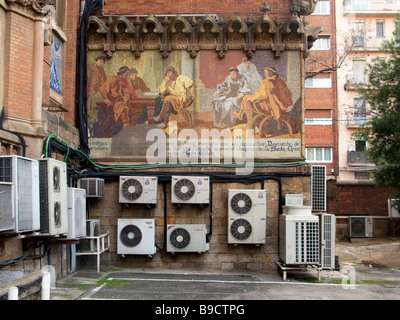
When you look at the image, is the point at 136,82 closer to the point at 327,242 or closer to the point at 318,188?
the point at 318,188

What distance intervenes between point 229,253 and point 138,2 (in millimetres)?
8239

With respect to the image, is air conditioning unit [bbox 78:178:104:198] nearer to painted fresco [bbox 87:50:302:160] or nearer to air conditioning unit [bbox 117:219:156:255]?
air conditioning unit [bbox 117:219:156:255]

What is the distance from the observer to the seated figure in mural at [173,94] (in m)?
14.1

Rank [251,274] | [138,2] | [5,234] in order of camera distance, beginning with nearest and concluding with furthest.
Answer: [5,234]
[251,274]
[138,2]

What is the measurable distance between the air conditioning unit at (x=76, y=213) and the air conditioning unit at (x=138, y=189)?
1.81 m

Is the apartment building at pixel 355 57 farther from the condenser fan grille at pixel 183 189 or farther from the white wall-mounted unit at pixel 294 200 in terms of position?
the condenser fan grille at pixel 183 189

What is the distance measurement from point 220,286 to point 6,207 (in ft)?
17.8

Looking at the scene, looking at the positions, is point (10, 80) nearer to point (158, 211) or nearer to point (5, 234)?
point (5, 234)

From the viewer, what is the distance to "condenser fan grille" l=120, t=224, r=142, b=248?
13227 millimetres

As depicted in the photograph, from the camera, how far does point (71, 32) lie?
13.7 meters

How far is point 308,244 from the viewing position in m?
12.0

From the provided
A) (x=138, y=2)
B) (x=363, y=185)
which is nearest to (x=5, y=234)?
(x=138, y=2)

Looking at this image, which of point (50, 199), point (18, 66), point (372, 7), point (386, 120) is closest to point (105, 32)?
point (18, 66)

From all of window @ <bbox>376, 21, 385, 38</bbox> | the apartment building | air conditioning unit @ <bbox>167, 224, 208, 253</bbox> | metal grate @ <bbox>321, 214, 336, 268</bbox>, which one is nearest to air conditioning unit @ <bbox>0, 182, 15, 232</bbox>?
air conditioning unit @ <bbox>167, 224, 208, 253</bbox>
